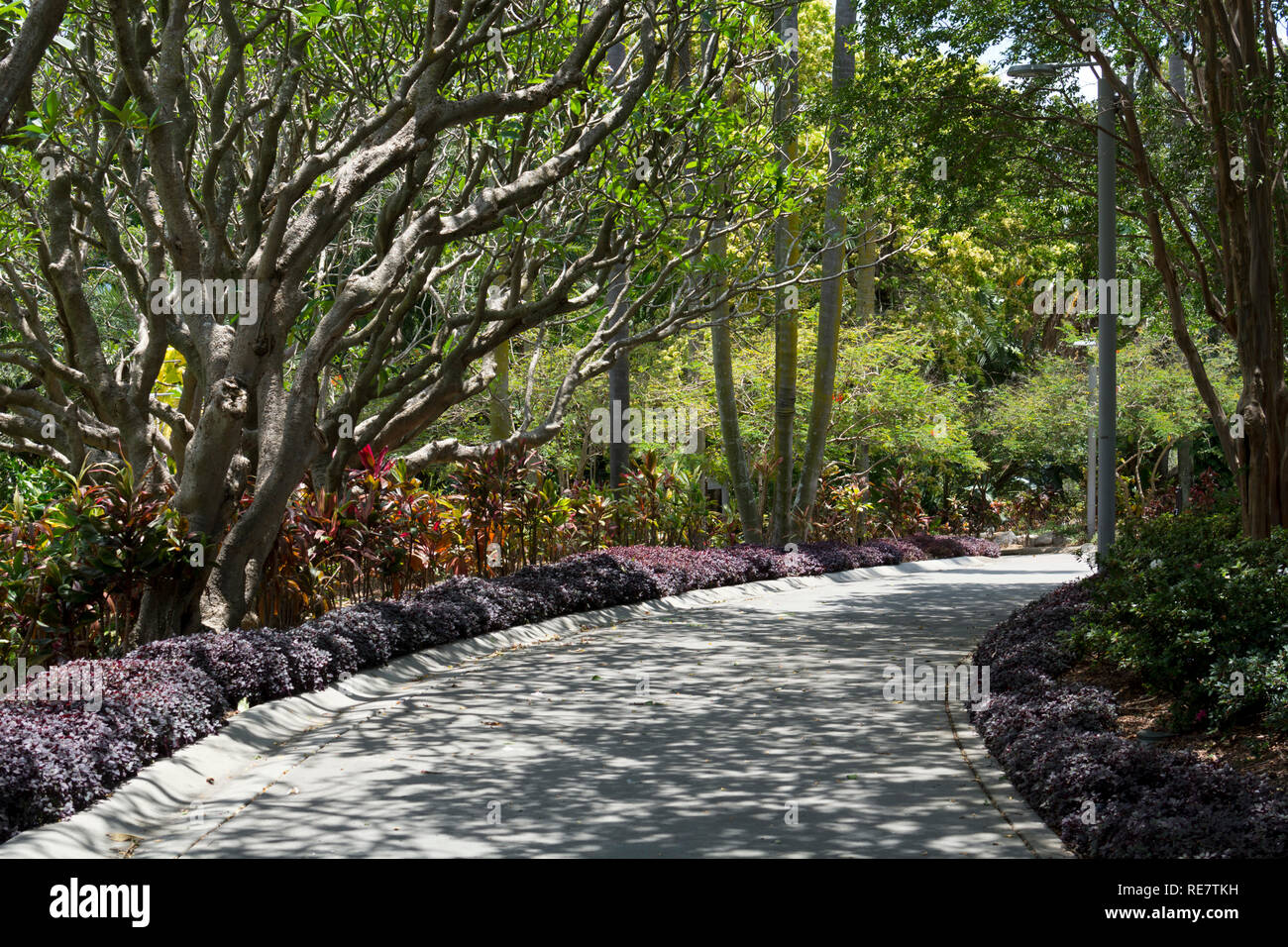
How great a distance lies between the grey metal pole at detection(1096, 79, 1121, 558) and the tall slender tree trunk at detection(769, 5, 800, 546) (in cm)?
512

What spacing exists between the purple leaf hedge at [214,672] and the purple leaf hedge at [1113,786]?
5.19 metres

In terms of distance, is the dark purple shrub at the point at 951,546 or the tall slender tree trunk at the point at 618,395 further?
the dark purple shrub at the point at 951,546

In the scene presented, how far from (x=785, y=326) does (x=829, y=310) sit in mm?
987

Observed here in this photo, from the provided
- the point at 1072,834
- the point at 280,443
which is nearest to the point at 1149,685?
the point at 1072,834

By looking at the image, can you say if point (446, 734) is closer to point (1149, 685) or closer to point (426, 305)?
point (1149, 685)

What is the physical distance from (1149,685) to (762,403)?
20681 mm

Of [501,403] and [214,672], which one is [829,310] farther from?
[214,672]

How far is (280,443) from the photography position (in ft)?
36.2

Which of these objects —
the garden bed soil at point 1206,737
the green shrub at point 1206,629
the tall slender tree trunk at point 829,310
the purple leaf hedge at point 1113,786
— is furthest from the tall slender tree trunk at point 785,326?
the purple leaf hedge at point 1113,786

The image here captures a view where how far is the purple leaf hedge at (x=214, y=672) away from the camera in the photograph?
648 cm

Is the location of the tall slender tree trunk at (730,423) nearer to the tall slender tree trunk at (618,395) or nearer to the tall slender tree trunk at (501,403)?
the tall slender tree trunk at (618,395)

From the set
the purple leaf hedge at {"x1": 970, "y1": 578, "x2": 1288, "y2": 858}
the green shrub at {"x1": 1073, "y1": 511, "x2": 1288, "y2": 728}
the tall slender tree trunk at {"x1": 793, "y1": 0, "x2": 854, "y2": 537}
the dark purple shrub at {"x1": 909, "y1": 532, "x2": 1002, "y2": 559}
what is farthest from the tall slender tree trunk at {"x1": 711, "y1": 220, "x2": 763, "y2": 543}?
the purple leaf hedge at {"x1": 970, "y1": 578, "x2": 1288, "y2": 858}

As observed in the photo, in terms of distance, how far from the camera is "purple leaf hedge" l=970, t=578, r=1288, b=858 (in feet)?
17.8

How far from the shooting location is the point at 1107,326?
15539mm
